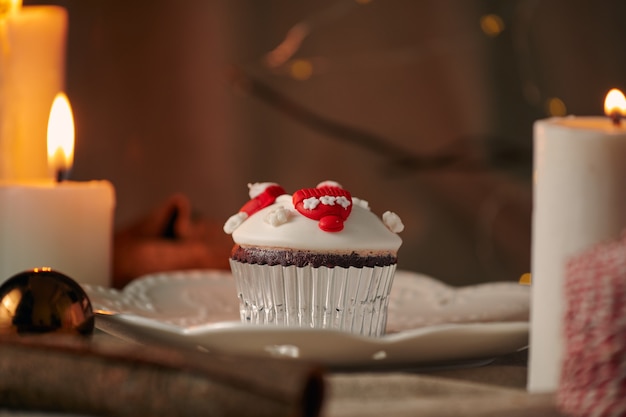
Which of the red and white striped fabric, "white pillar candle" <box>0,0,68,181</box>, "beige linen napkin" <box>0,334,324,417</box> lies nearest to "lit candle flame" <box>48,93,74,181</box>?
"white pillar candle" <box>0,0,68,181</box>

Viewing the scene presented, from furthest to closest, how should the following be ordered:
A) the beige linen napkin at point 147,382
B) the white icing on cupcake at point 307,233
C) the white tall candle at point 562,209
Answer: the white icing on cupcake at point 307,233 → the white tall candle at point 562,209 → the beige linen napkin at point 147,382

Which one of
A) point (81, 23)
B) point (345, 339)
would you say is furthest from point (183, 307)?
point (81, 23)

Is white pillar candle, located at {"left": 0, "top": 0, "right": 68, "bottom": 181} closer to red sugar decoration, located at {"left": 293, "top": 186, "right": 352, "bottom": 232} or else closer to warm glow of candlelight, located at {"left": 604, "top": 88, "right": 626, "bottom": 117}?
red sugar decoration, located at {"left": 293, "top": 186, "right": 352, "bottom": 232}

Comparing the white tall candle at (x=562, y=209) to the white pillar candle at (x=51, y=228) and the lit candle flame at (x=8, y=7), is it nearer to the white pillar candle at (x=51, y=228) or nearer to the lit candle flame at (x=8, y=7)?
the white pillar candle at (x=51, y=228)

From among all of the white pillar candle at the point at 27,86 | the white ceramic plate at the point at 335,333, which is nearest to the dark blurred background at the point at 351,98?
the white pillar candle at the point at 27,86

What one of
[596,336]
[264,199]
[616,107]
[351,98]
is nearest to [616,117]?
[616,107]
